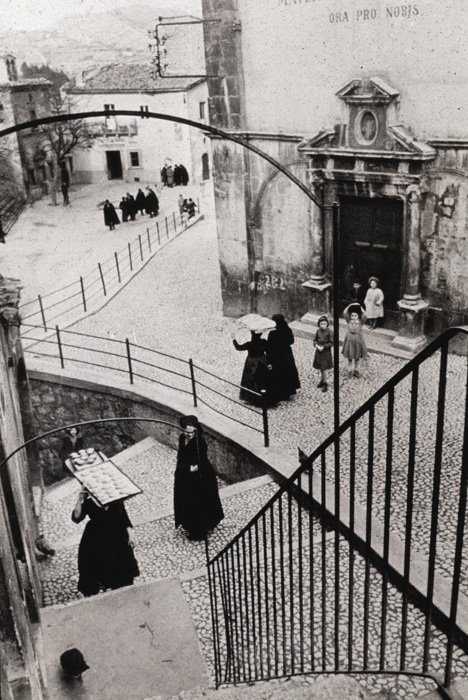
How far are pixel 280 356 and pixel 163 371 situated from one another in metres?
2.97

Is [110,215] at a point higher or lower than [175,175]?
lower

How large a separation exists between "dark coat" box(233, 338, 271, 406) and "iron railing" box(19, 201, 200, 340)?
18.6 ft

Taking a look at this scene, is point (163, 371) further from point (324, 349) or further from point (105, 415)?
point (324, 349)

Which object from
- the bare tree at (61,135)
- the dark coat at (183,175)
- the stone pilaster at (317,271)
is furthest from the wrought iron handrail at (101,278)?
the bare tree at (61,135)

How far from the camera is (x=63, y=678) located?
18.5ft

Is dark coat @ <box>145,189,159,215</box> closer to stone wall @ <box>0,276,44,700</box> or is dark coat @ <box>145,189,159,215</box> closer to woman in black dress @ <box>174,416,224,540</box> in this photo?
stone wall @ <box>0,276,44,700</box>

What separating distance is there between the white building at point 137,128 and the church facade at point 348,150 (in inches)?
907

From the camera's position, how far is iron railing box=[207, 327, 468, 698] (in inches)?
144

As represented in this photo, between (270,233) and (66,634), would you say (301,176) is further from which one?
(66,634)

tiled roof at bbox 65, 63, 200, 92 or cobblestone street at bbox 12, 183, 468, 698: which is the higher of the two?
tiled roof at bbox 65, 63, 200, 92

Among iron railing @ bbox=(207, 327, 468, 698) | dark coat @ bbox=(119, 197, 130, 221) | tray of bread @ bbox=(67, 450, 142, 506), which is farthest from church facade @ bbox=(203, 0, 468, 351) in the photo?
dark coat @ bbox=(119, 197, 130, 221)

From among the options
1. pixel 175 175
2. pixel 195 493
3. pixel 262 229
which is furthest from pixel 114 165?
pixel 195 493

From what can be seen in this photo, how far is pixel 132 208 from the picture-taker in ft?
92.9

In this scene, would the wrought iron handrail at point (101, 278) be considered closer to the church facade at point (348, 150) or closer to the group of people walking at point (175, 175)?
the church facade at point (348, 150)
